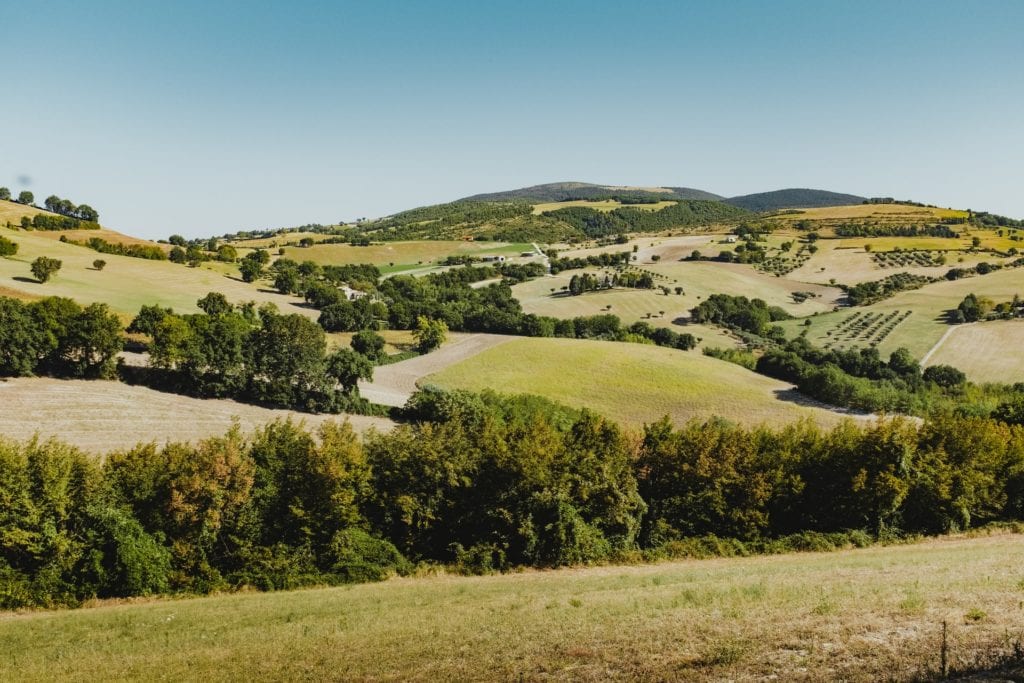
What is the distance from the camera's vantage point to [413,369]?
307 ft

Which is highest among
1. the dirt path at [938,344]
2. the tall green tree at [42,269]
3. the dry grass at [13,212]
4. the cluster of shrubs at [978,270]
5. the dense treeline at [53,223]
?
the dry grass at [13,212]

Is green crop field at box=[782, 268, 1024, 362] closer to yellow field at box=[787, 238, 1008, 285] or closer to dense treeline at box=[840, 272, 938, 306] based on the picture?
dense treeline at box=[840, 272, 938, 306]

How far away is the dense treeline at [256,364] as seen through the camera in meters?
66.8

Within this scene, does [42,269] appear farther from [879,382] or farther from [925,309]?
[925,309]

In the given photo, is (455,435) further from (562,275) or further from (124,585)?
(562,275)

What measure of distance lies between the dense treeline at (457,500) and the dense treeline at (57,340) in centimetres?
3082

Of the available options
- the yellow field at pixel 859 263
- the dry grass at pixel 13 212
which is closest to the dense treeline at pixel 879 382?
the yellow field at pixel 859 263

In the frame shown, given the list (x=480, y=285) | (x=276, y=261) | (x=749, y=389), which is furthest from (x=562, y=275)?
(x=749, y=389)

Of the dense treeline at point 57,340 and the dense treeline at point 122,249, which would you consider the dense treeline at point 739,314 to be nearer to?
the dense treeline at point 57,340

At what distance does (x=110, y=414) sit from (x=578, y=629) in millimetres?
54902

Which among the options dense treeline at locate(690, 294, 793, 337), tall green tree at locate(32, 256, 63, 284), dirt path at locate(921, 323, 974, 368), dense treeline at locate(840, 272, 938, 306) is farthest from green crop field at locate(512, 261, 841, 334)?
tall green tree at locate(32, 256, 63, 284)

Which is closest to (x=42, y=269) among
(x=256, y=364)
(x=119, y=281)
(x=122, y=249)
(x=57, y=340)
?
(x=119, y=281)

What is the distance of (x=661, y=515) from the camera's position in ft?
129

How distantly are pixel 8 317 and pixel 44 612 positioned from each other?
45.4 metres
